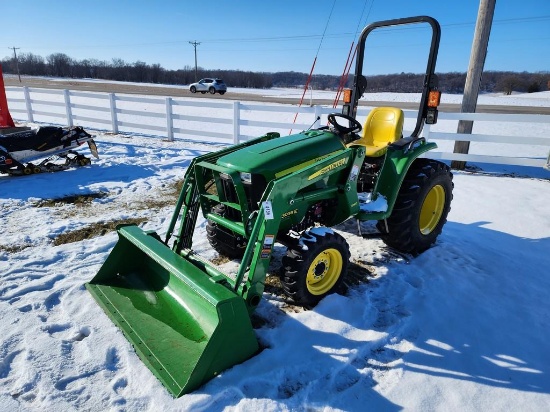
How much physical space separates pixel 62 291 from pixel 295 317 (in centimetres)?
208

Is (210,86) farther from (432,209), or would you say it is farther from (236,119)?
(432,209)

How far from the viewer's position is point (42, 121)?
14586 millimetres

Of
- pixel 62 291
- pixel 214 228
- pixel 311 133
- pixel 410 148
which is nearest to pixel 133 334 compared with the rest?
pixel 62 291

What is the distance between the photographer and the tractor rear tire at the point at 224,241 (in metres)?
3.79

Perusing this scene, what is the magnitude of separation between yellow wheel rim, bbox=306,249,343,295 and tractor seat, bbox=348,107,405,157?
1.38 m

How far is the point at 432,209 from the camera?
4707 millimetres

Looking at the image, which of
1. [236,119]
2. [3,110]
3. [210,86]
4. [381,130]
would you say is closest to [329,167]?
[381,130]

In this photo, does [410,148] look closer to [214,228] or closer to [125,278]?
[214,228]

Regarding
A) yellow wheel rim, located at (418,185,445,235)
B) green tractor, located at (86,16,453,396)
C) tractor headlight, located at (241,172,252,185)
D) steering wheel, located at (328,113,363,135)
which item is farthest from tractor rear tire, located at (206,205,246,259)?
yellow wheel rim, located at (418,185,445,235)

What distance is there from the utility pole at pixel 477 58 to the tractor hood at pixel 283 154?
5757 millimetres

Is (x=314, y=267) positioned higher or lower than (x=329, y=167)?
lower

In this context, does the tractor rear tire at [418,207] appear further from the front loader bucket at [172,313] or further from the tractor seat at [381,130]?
the front loader bucket at [172,313]

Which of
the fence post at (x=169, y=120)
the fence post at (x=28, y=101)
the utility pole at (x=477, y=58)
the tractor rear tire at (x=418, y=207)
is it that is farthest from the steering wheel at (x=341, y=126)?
the fence post at (x=28, y=101)

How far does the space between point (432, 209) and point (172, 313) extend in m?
3.28
